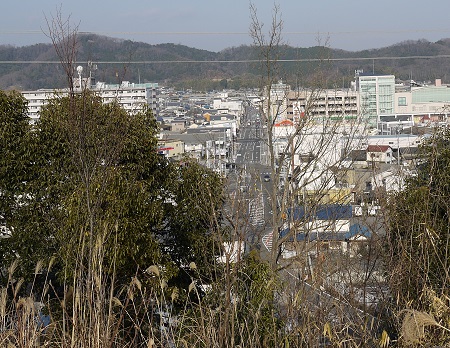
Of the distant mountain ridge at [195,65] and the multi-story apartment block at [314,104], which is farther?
the distant mountain ridge at [195,65]

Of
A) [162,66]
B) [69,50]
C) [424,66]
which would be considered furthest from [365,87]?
[69,50]

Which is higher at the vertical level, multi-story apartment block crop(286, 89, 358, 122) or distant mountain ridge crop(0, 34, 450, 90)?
distant mountain ridge crop(0, 34, 450, 90)

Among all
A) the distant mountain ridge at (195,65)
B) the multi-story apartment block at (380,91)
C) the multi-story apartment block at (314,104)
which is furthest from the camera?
the distant mountain ridge at (195,65)

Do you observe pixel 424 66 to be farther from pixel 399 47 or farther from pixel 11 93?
pixel 11 93

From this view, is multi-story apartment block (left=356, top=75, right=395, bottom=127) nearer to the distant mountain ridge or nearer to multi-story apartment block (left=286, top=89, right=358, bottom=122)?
the distant mountain ridge

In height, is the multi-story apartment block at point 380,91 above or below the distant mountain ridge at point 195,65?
below

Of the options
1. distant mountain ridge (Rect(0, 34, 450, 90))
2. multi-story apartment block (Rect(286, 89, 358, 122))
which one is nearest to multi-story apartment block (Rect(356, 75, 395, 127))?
distant mountain ridge (Rect(0, 34, 450, 90))

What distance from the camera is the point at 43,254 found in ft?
8.87

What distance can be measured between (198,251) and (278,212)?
44cm

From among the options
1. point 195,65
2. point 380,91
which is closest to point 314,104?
point 380,91

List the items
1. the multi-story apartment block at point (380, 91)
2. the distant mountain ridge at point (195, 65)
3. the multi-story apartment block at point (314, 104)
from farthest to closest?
1. the distant mountain ridge at point (195, 65)
2. the multi-story apartment block at point (380, 91)
3. the multi-story apartment block at point (314, 104)

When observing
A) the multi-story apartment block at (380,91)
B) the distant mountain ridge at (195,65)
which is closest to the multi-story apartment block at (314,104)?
the multi-story apartment block at (380,91)

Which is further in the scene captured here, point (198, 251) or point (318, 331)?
point (198, 251)

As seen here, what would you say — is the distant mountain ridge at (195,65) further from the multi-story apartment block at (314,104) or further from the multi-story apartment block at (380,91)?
the multi-story apartment block at (314,104)
